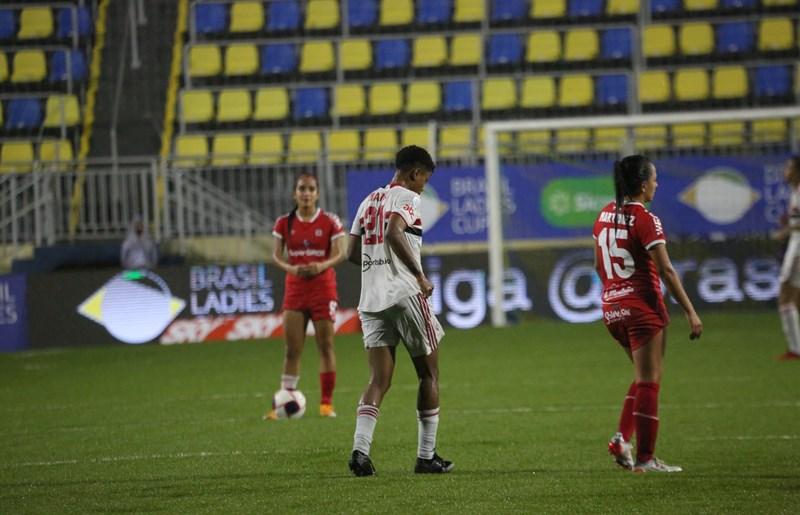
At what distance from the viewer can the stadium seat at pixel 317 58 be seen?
26156 millimetres

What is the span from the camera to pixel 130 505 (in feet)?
23.7

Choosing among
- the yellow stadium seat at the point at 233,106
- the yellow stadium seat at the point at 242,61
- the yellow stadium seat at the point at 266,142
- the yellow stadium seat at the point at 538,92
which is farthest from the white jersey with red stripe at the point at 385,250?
the yellow stadium seat at the point at 242,61

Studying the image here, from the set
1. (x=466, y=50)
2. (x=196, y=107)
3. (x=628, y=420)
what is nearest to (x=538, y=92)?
(x=466, y=50)

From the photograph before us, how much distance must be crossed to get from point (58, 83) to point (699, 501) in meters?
21.4

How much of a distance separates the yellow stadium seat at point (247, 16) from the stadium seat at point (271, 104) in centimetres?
177

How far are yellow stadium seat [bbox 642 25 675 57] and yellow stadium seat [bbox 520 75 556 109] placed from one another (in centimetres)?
214

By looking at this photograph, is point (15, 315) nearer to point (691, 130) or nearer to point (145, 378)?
point (145, 378)

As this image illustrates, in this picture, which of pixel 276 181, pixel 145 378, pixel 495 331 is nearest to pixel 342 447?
pixel 145 378

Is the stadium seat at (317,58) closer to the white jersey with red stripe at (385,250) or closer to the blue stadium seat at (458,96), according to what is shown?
the blue stadium seat at (458,96)

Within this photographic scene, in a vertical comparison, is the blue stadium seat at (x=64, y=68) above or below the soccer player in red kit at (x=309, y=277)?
above

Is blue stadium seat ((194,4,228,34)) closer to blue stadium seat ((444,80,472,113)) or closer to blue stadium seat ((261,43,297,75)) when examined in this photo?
blue stadium seat ((261,43,297,75))

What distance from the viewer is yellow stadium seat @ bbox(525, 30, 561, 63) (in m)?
26.0

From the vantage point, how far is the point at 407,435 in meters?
10.0

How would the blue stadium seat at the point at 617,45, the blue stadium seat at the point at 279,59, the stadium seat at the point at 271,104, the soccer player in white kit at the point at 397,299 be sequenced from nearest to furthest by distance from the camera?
1. the soccer player in white kit at the point at 397,299
2. the stadium seat at the point at 271,104
3. the blue stadium seat at the point at 617,45
4. the blue stadium seat at the point at 279,59
